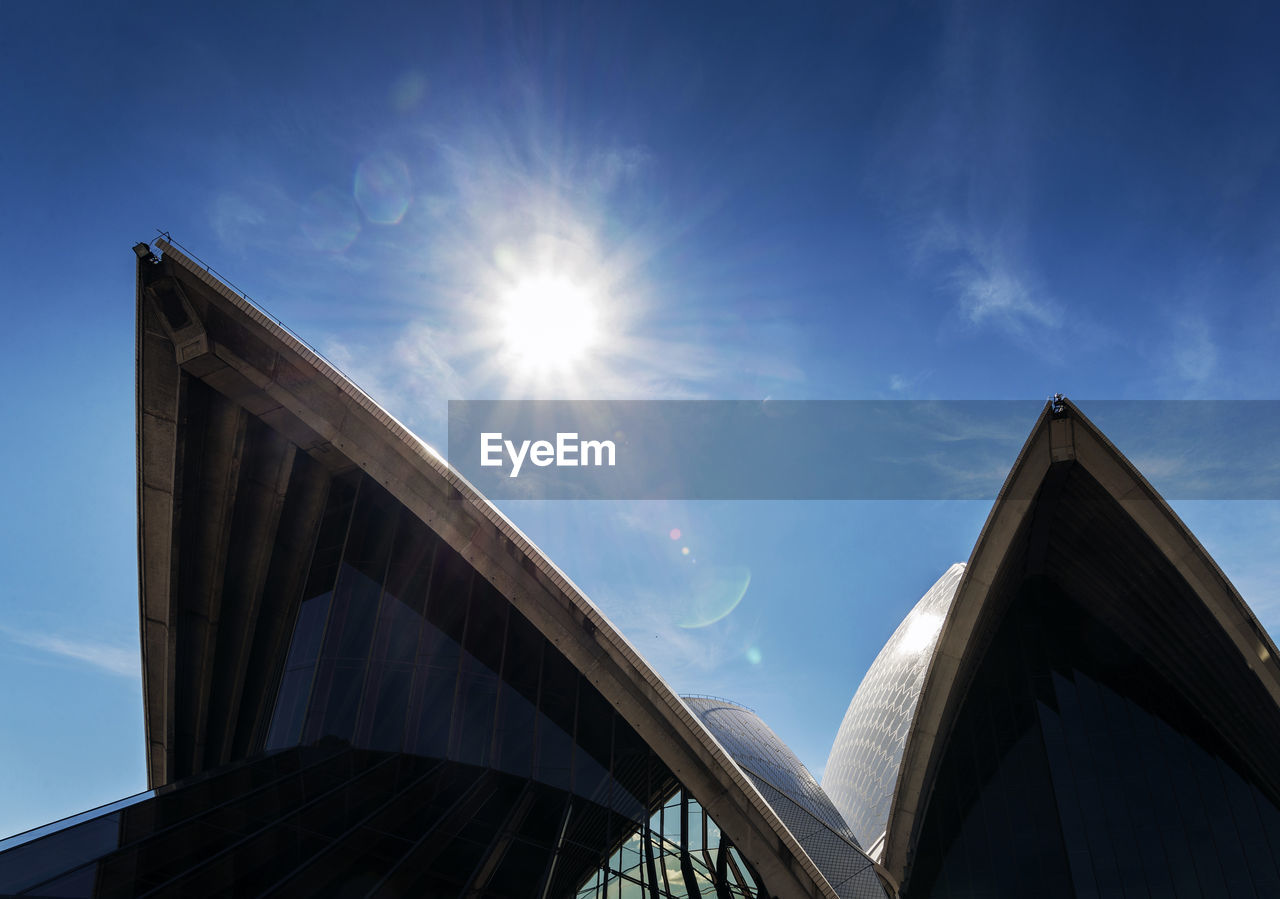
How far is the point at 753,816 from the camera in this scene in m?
14.1

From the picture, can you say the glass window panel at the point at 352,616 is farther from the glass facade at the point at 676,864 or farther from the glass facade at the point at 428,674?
the glass facade at the point at 676,864

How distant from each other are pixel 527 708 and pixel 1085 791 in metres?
16.3

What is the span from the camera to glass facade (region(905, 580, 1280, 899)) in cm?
2002

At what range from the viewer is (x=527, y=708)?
17.1 m

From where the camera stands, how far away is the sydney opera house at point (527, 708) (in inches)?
490

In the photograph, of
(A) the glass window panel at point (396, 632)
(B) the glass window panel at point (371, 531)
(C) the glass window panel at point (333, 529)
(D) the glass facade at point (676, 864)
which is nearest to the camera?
(D) the glass facade at point (676, 864)

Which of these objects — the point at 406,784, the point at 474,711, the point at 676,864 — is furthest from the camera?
the point at 474,711

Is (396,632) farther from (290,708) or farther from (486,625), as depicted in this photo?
(290,708)

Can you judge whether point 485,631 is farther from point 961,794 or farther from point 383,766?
point 961,794

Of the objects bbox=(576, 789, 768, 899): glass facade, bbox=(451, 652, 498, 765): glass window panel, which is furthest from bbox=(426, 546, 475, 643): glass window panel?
bbox=(576, 789, 768, 899): glass facade

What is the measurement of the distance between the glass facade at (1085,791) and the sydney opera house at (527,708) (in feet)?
0.25

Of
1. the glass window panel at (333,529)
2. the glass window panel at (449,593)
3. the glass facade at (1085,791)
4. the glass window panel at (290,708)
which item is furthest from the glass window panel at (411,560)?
the glass facade at (1085,791)

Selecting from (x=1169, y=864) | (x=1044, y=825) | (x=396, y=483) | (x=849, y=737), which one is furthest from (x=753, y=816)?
(x=849, y=737)

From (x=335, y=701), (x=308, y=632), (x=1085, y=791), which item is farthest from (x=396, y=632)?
(x=1085, y=791)
